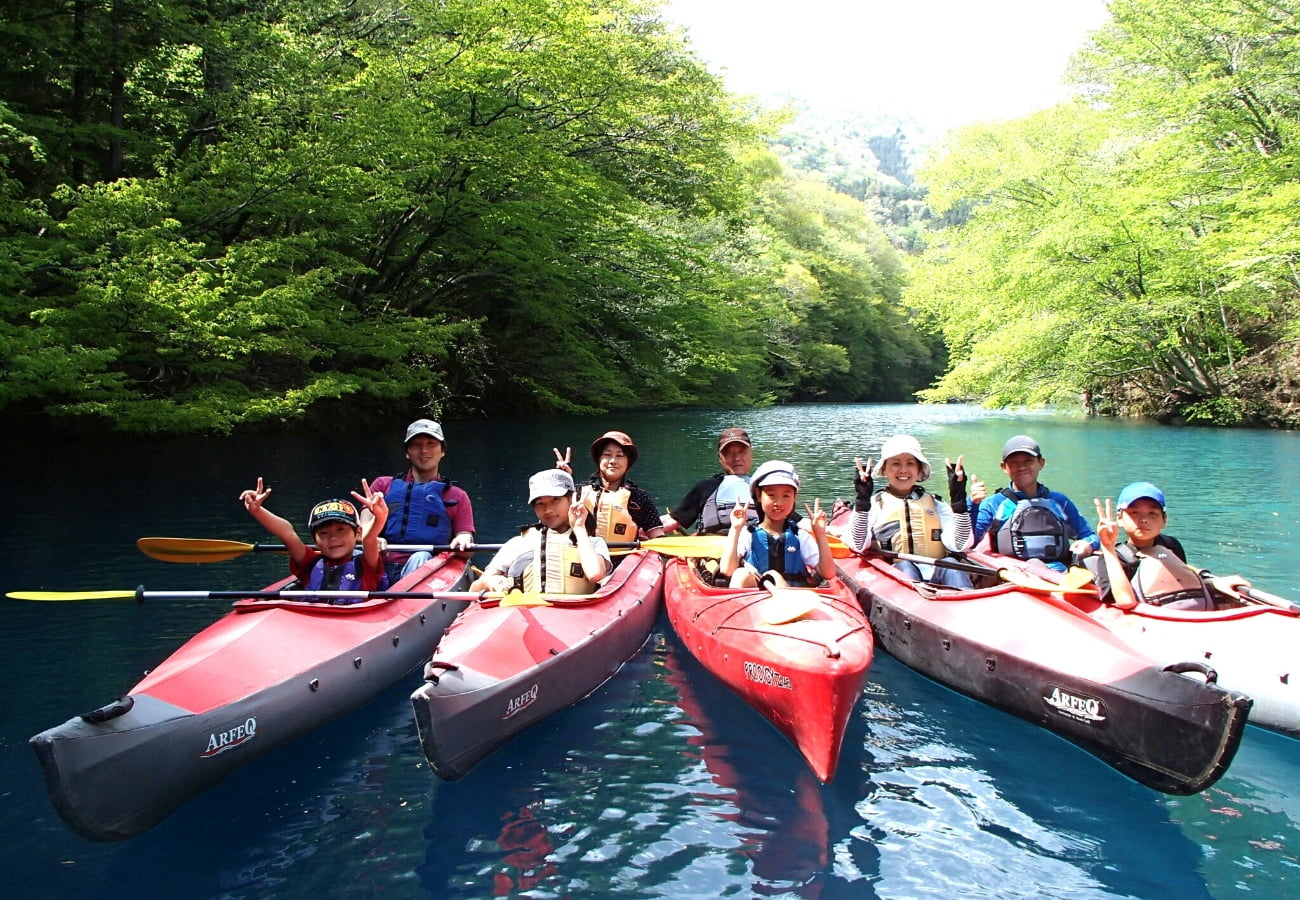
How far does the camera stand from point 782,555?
536cm

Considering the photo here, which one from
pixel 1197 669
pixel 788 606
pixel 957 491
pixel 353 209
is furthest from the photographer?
pixel 353 209

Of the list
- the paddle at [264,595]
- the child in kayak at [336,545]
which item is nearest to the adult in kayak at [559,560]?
the paddle at [264,595]

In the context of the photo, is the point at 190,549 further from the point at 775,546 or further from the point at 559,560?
the point at 775,546

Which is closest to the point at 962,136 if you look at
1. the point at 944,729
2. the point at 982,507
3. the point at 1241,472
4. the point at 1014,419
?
the point at 1014,419

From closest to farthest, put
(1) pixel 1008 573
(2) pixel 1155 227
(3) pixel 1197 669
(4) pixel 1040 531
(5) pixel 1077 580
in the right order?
(3) pixel 1197 669 < (5) pixel 1077 580 < (1) pixel 1008 573 < (4) pixel 1040 531 < (2) pixel 1155 227

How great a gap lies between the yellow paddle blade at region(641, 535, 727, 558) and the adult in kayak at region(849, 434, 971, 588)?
1234 mm

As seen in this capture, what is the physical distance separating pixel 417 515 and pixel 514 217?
39.9 ft

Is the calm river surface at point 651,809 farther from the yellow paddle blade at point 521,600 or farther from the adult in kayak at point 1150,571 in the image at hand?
the adult in kayak at point 1150,571

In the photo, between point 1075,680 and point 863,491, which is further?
point 863,491

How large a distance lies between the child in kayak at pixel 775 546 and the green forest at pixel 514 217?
7913 mm

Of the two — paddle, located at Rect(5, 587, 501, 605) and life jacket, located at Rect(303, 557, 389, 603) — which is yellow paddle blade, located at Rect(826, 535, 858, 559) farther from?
life jacket, located at Rect(303, 557, 389, 603)

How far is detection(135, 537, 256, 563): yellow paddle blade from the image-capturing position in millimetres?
6344

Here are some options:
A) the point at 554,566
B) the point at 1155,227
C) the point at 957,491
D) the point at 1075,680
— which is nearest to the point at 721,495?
the point at 957,491

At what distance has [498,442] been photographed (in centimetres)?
1856
